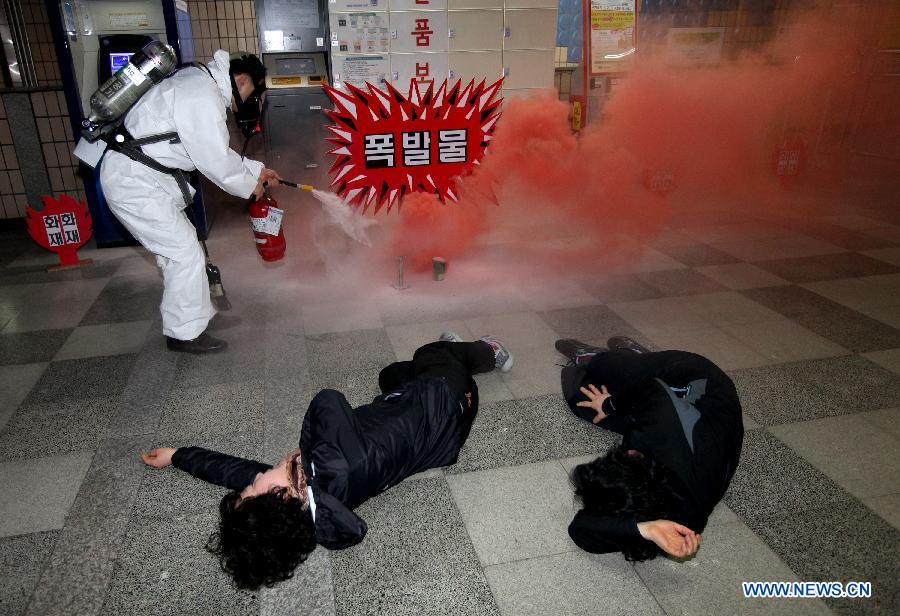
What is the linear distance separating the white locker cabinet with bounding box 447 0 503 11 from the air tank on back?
3635mm

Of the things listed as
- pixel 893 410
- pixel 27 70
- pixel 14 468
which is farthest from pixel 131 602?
pixel 27 70

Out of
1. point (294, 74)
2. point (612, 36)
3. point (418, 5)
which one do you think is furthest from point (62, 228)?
point (612, 36)

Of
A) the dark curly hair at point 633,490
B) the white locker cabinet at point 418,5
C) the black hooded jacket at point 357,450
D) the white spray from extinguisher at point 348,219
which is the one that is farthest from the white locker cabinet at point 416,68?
the dark curly hair at point 633,490

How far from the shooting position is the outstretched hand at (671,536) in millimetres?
1973

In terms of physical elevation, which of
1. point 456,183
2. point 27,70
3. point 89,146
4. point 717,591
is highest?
point 27,70

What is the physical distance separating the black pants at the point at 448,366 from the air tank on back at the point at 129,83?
2.11 m

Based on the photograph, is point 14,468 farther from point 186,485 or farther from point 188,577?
point 188,577

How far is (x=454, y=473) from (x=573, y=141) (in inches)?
177

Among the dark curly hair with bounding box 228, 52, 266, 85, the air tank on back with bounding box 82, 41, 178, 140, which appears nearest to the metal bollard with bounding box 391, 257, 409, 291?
the dark curly hair with bounding box 228, 52, 266, 85

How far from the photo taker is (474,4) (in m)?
6.14

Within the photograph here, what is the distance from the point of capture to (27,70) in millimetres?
8352

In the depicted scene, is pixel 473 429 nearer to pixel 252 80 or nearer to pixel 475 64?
pixel 252 80

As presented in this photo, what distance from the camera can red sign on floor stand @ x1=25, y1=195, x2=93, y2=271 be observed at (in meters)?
4.96

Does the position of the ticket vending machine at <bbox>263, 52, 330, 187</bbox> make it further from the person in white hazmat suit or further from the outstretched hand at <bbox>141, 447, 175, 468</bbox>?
the outstretched hand at <bbox>141, 447, 175, 468</bbox>
